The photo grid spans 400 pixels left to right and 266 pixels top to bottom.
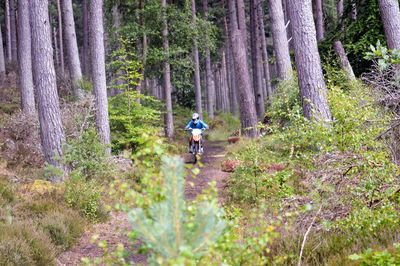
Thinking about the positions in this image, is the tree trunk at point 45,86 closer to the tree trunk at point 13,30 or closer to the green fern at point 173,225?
the green fern at point 173,225

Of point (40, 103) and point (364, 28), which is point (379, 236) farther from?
point (364, 28)

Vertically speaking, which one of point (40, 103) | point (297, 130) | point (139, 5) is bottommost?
point (297, 130)

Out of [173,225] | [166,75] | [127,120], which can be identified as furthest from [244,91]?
[173,225]

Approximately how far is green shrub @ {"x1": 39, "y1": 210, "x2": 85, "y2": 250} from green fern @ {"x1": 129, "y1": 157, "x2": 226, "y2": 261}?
18.3 feet

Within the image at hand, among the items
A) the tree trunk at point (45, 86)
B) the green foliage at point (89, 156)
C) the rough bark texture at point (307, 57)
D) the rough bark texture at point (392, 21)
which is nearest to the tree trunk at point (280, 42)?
the rough bark texture at point (392, 21)

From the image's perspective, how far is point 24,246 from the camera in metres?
6.19

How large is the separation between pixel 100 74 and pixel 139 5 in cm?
673

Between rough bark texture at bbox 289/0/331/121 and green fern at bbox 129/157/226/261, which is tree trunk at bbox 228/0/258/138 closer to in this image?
rough bark texture at bbox 289/0/331/121

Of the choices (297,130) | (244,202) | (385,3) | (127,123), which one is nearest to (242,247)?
(297,130)

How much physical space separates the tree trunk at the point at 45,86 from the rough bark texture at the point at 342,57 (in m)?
8.01

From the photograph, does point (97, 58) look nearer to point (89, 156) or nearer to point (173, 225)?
point (89, 156)

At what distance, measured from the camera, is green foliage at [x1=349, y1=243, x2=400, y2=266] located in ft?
12.8

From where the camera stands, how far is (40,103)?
1009 centimetres

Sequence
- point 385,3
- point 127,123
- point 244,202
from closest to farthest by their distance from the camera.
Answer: point 244,202
point 385,3
point 127,123
